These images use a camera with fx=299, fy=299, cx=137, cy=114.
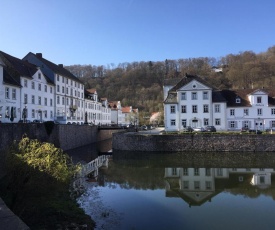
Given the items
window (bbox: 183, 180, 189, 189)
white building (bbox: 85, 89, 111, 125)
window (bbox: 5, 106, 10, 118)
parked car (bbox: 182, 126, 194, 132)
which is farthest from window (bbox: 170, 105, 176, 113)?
window (bbox: 183, 180, 189, 189)

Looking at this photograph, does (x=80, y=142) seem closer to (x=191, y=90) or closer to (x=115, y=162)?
(x=115, y=162)

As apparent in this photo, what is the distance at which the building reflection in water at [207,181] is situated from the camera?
18.6 metres

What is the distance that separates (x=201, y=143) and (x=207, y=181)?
1554 cm

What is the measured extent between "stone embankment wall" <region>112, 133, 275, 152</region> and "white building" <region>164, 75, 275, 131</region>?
961 centimetres

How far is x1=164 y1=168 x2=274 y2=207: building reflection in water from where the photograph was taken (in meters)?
18.6

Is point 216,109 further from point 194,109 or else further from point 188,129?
point 188,129

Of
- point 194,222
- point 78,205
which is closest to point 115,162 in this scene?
point 78,205

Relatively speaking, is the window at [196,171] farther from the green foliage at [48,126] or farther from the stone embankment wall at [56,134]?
the green foliage at [48,126]

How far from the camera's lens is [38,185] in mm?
10773

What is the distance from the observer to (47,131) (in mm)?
32469

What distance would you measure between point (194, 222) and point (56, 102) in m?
41.0

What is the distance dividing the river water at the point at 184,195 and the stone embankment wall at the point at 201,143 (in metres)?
4.85

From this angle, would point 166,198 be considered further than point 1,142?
No

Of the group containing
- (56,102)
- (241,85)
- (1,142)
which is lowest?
(1,142)
